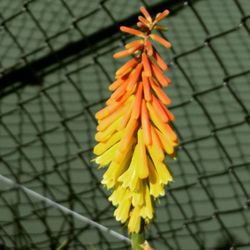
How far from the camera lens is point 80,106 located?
247 cm

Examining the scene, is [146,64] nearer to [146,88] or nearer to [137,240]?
[146,88]

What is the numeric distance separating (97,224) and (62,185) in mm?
208

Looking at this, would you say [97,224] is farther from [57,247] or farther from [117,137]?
[117,137]

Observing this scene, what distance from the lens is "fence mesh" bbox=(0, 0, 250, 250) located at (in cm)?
225

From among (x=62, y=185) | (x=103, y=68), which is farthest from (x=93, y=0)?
(x=62, y=185)

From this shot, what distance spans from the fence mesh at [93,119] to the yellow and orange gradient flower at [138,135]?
0.94 m

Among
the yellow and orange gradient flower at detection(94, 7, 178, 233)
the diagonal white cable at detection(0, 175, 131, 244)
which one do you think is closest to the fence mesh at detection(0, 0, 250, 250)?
the diagonal white cable at detection(0, 175, 131, 244)

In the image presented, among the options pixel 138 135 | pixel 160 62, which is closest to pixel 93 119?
pixel 138 135

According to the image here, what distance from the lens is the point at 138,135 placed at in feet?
4.30

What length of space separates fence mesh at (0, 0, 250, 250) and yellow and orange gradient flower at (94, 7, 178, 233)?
94cm

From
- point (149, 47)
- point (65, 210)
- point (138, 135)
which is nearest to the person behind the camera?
point (149, 47)

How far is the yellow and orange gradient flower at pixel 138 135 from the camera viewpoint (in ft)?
4.09

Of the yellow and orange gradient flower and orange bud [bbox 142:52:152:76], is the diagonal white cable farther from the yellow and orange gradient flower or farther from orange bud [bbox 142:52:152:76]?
orange bud [bbox 142:52:152:76]

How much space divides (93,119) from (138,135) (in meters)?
1.14
